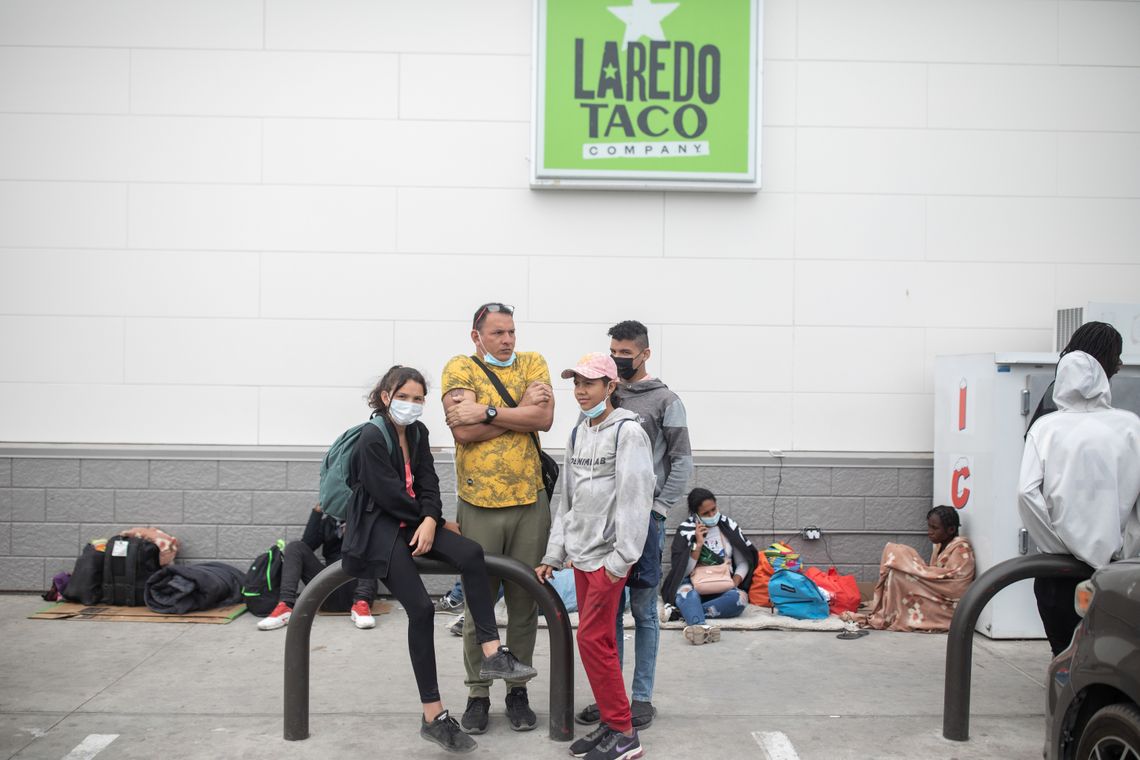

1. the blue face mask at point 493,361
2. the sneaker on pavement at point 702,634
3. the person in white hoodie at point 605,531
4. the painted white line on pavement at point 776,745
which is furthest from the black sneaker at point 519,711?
the sneaker on pavement at point 702,634

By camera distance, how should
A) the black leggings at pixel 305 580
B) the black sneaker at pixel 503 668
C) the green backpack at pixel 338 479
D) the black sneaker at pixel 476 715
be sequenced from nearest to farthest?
the black sneaker at pixel 503 668, the black sneaker at pixel 476 715, the green backpack at pixel 338 479, the black leggings at pixel 305 580

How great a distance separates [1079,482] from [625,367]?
6.98 feet

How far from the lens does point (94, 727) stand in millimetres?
4879

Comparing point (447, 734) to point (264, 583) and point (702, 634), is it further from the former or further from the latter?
point (264, 583)

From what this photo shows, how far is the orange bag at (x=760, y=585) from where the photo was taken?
7230mm

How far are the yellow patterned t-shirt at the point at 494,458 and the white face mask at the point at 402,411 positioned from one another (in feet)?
0.99

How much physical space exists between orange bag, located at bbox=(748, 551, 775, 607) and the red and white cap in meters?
3.29

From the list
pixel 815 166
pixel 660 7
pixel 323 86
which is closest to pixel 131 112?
pixel 323 86

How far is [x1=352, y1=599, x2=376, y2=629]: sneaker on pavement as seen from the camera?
22.3 ft

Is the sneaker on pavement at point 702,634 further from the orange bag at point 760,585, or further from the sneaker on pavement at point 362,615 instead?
the sneaker on pavement at point 362,615

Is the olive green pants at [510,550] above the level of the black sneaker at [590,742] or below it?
above

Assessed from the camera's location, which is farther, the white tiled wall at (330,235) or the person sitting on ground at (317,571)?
the white tiled wall at (330,235)

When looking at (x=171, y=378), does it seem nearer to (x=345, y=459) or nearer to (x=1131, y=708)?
(x=345, y=459)

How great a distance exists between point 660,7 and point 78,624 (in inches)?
238
